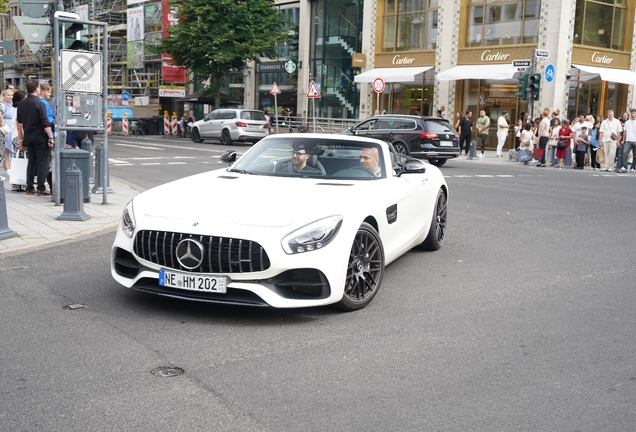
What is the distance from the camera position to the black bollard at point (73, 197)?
10.0 metres

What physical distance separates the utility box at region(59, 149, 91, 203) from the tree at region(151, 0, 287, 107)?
103ft

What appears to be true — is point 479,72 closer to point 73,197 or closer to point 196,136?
point 196,136

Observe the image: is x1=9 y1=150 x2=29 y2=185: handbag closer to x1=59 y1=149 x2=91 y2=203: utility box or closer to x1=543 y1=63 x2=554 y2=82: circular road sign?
x1=59 y1=149 x2=91 y2=203: utility box

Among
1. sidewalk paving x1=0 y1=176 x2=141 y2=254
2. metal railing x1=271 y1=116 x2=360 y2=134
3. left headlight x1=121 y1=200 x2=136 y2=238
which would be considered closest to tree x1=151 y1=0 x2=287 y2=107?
metal railing x1=271 y1=116 x2=360 y2=134

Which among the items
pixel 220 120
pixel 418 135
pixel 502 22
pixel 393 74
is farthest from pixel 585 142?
pixel 220 120

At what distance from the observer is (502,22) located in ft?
114

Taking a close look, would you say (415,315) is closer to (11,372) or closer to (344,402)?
(344,402)

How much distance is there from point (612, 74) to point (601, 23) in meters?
2.57

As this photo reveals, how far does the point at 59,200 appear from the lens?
38.0 ft

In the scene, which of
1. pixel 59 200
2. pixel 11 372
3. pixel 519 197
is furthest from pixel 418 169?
pixel 519 197

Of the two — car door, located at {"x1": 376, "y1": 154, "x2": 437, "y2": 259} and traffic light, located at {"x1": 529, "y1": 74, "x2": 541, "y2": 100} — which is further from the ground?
traffic light, located at {"x1": 529, "y1": 74, "x2": 541, "y2": 100}

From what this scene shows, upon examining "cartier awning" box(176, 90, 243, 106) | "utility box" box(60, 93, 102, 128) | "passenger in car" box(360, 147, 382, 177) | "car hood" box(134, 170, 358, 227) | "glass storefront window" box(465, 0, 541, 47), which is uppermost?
"glass storefront window" box(465, 0, 541, 47)

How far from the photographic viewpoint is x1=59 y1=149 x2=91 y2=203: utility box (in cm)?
1163

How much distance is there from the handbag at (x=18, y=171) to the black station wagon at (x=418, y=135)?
11.1 metres
